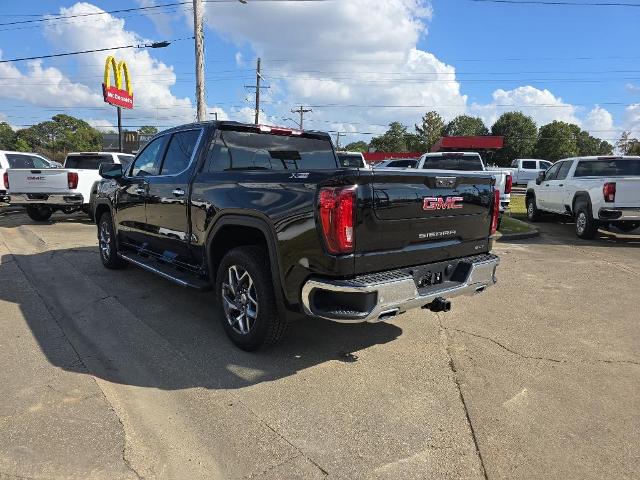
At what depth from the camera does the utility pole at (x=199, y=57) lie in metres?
18.9

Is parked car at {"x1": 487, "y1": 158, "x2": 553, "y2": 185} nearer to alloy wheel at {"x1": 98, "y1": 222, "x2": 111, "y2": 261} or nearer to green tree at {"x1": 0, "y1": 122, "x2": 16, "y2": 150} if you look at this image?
alloy wheel at {"x1": 98, "y1": 222, "x2": 111, "y2": 261}

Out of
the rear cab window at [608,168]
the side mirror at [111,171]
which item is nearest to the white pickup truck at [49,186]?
the side mirror at [111,171]

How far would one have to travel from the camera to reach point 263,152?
4992 millimetres

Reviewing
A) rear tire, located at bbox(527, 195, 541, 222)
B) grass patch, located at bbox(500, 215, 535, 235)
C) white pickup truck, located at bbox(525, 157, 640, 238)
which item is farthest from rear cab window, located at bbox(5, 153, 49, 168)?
white pickup truck, located at bbox(525, 157, 640, 238)

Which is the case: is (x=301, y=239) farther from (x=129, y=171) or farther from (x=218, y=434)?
(x=129, y=171)

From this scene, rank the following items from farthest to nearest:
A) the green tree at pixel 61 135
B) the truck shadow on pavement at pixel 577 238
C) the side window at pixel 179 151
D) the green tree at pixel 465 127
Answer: the green tree at pixel 61 135
the green tree at pixel 465 127
the truck shadow on pavement at pixel 577 238
the side window at pixel 179 151

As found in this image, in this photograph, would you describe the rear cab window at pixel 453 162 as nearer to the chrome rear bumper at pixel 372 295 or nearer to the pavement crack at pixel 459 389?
the pavement crack at pixel 459 389

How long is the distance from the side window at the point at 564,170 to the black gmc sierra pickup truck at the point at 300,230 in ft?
28.5

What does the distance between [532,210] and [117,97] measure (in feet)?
75.3

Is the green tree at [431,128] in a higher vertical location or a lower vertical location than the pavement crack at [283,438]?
higher

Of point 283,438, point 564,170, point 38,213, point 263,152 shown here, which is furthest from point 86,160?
point 283,438

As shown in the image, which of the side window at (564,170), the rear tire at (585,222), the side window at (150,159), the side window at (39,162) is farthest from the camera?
the side window at (39,162)

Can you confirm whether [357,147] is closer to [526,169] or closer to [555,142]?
[555,142]

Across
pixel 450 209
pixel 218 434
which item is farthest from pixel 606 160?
pixel 218 434
